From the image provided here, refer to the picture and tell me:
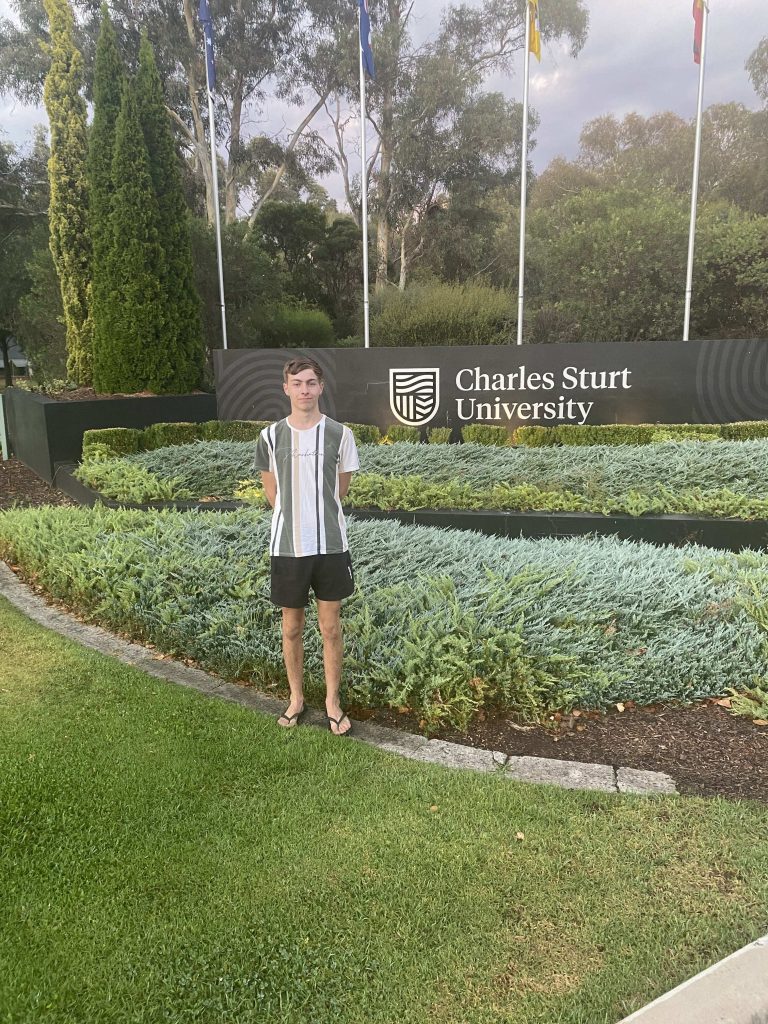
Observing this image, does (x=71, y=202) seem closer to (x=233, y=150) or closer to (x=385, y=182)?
(x=233, y=150)

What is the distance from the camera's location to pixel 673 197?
70.2ft

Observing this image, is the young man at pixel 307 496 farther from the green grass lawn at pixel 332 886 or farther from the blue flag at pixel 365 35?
the blue flag at pixel 365 35

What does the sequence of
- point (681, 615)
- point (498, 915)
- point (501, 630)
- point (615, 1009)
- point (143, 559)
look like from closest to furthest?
point (615, 1009) → point (498, 915) → point (501, 630) → point (681, 615) → point (143, 559)

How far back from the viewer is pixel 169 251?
11.5m

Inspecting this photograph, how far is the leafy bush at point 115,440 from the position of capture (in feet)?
27.9

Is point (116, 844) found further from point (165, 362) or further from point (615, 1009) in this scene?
point (165, 362)

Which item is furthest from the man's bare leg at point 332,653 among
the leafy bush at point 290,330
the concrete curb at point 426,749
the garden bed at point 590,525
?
the leafy bush at point 290,330

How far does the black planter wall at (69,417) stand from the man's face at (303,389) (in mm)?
7291

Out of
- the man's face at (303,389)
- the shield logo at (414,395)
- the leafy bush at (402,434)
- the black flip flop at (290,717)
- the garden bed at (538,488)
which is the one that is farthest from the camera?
the shield logo at (414,395)

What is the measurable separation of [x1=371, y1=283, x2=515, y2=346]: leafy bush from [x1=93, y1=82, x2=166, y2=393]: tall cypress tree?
19.5ft

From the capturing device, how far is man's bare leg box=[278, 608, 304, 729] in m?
3.04

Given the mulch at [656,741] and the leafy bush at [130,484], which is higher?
the leafy bush at [130,484]

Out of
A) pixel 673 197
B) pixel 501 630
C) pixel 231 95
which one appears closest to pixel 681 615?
pixel 501 630

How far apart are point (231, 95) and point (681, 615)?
27.0m
